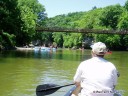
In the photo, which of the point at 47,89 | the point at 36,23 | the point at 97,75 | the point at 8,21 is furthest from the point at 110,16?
the point at 97,75

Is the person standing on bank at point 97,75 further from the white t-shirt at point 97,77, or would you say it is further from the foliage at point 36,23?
the foliage at point 36,23

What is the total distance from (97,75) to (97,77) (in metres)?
0.04

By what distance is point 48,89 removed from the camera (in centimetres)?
964

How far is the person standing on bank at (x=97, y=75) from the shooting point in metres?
6.75

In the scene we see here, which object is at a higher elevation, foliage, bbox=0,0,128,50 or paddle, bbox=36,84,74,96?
foliage, bbox=0,0,128,50

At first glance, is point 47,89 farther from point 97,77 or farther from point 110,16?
point 110,16

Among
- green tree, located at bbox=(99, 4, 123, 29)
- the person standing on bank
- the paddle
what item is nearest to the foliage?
green tree, located at bbox=(99, 4, 123, 29)

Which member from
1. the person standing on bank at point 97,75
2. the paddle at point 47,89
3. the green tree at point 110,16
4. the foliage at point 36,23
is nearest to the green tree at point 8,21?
the foliage at point 36,23

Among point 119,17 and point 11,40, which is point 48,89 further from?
point 119,17

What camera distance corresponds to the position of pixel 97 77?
6.77m

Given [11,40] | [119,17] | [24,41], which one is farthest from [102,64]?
[119,17]

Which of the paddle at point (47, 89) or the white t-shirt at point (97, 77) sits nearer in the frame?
the white t-shirt at point (97, 77)

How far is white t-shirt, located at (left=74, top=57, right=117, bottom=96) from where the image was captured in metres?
6.75

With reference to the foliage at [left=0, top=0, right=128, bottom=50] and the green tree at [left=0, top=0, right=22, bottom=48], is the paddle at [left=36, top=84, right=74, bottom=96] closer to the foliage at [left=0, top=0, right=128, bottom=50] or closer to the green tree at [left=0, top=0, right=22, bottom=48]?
the foliage at [left=0, top=0, right=128, bottom=50]
